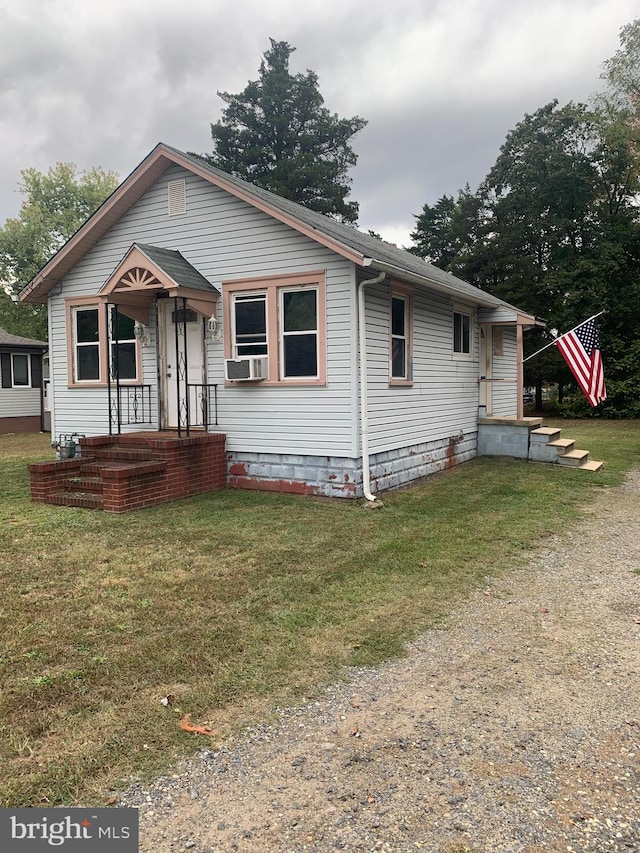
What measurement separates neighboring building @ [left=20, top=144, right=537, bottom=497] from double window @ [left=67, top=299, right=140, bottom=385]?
0.03m

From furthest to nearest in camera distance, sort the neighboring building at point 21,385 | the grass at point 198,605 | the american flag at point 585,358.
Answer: the neighboring building at point 21,385 → the american flag at point 585,358 → the grass at point 198,605

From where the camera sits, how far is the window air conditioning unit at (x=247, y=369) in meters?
8.76

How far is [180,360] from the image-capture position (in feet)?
31.8

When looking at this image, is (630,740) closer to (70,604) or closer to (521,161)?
(70,604)

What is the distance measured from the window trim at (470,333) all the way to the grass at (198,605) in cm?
386

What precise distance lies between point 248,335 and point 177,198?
Result: 2626 millimetres

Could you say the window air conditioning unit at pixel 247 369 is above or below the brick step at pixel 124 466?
above

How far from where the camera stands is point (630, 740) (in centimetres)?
280

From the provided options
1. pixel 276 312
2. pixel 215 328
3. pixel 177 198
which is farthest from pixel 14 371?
pixel 276 312

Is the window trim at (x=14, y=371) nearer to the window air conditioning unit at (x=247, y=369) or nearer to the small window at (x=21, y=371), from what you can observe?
the small window at (x=21, y=371)

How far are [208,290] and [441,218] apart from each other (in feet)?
93.3

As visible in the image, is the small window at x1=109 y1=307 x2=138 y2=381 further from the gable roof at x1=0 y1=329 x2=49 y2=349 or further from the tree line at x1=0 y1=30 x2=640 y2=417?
the tree line at x1=0 y1=30 x2=640 y2=417

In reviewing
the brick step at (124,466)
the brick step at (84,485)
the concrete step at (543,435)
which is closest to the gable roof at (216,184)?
the concrete step at (543,435)

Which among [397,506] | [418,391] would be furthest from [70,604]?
[418,391]
